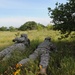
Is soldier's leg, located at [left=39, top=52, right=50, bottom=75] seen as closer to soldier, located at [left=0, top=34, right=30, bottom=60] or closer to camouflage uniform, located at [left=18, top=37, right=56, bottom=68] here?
camouflage uniform, located at [left=18, top=37, right=56, bottom=68]

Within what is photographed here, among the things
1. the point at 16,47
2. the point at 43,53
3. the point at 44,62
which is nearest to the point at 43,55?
the point at 43,53

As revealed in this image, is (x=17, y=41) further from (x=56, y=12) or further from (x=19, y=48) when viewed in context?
(x=56, y=12)

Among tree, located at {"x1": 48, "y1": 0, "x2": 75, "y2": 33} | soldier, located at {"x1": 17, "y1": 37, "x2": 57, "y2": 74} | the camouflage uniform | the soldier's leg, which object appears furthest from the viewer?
tree, located at {"x1": 48, "y1": 0, "x2": 75, "y2": 33}

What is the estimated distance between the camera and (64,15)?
40.5ft

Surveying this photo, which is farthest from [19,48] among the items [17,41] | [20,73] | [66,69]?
[66,69]

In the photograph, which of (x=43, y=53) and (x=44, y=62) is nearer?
(x=44, y=62)

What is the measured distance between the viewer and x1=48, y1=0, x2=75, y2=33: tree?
39.9 ft

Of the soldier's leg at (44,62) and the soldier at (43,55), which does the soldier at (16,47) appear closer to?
the soldier at (43,55)

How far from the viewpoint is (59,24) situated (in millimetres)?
12562

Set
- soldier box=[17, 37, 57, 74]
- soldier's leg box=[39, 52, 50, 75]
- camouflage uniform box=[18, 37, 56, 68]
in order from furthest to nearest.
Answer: camouflage uniform box=[18, 37, 56, 68]
soldier box=[17, 37, 57, 74]
soldier's leg box=[39, 52, 50, 75]

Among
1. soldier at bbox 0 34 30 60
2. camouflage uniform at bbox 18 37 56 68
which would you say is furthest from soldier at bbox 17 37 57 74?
soldier at bbox 0 34 30 60

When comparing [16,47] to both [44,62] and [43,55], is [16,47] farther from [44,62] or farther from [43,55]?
[44,62]

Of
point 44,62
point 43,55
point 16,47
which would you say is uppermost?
point 16,47

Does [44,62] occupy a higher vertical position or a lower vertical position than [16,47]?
lower
